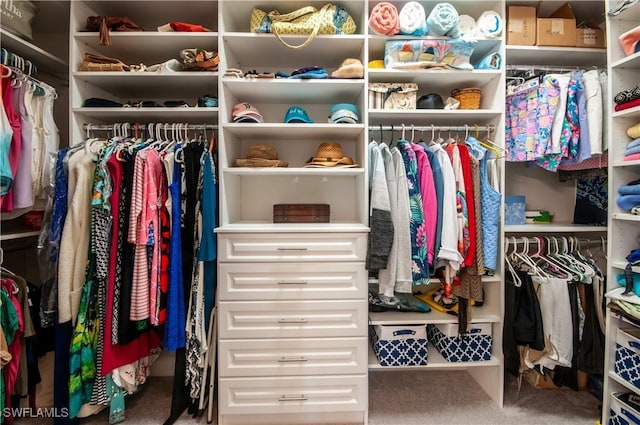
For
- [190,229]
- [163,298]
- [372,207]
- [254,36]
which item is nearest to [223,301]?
[163,298]

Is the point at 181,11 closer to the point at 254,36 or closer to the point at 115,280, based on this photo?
the point at 254,36

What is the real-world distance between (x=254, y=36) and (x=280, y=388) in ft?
6.14

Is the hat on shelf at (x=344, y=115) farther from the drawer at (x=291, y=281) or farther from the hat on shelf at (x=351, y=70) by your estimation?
the drawer at (x=291, y=281)

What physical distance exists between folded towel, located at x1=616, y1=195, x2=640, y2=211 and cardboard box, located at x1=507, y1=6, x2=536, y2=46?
3.14 feet

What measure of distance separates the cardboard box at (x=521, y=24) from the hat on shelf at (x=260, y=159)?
148 centimetres

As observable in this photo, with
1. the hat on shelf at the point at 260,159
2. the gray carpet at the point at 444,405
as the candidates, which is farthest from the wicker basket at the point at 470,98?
the gray carpet at the point at 444,405

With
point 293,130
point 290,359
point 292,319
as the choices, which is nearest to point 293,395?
point 290,359

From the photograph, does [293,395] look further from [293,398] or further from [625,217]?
[625,217]

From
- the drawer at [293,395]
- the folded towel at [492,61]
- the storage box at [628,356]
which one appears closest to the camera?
the storage box at [628,356]

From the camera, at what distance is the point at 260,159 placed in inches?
64.4

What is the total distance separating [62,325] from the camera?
137 centimetres

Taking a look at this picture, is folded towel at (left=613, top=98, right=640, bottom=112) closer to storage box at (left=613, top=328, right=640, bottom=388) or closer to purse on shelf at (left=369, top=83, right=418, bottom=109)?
purse on shelf at (left=369, top=83, right=418, bottom=109)

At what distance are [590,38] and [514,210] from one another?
1033mm

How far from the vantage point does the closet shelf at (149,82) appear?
1559mm
